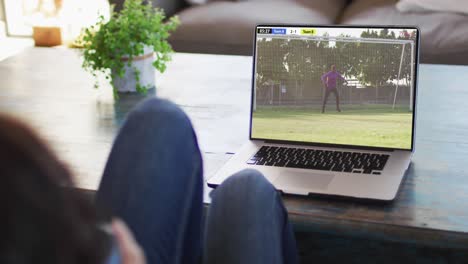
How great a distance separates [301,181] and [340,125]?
0.68 ft

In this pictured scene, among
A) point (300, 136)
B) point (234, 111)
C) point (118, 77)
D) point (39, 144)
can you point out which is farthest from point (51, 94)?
point (39, 144)

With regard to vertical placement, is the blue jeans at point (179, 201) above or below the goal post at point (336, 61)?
below

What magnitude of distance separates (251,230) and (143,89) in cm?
79

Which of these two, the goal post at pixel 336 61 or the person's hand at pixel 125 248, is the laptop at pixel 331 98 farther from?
the person's hand at pixel 125 248

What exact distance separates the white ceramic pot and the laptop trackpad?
0.63 meters

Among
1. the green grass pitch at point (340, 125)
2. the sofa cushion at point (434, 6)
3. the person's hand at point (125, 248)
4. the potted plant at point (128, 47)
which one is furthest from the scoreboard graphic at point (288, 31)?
the sofa cushion at point (434, 6)

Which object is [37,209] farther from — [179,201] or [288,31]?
[288,31]

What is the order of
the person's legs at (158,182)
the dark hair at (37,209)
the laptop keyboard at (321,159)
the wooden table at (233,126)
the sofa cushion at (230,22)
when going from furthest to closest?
the sofa cushion at (230,22) < the laptop keyboard at (321,159) < the wooden table at (233,126) < the person's legs at (158,182) < the dark hair at (37,209)

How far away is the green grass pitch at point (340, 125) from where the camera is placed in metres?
1.34

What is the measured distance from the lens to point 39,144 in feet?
1.63

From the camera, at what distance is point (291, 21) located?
2865mm

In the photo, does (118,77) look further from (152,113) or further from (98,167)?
(152,113)

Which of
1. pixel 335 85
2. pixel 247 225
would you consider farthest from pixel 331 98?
pixel 247 225

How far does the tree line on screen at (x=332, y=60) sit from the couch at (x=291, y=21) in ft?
4.55
